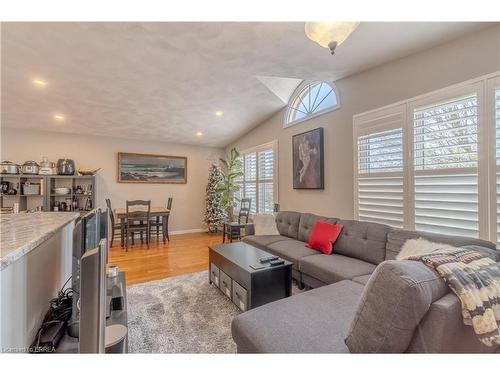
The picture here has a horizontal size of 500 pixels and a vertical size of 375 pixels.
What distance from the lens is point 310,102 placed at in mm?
3904

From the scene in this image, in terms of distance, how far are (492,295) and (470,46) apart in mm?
2294

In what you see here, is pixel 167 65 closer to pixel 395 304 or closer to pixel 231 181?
pixel 395 304

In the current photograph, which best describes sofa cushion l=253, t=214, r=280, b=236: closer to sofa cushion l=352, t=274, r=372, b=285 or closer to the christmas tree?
sofa cushion l=352, t=274, r=372, b=285

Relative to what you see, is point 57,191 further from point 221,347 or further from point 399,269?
point 399,269

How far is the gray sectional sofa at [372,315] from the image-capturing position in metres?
0.88

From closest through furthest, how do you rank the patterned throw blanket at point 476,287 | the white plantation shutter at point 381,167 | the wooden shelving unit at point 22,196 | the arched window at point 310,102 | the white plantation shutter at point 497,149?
the patterned throw blanket at point 476,287, the white plantation shutter at point 497,149, the white plantation shutter at point 381,167, the arched window at point 310,102, the wooden shelving unit at point 22,196

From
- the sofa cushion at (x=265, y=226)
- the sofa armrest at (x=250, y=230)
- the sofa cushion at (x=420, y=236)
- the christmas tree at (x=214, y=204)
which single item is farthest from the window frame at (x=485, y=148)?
the christmas tree at (x=214, y=204)

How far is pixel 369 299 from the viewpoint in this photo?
984mm

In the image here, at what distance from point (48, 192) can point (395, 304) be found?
5918 mm

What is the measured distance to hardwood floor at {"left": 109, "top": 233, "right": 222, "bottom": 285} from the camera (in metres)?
3.33

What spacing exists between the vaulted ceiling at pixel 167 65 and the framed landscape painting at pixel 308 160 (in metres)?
0.84

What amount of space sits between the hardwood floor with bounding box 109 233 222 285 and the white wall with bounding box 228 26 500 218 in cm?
192

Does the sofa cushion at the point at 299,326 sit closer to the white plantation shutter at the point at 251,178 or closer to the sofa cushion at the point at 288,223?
the sofa cushion at the point at 288,223
